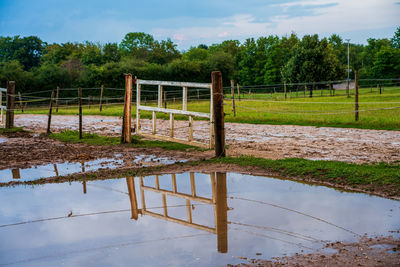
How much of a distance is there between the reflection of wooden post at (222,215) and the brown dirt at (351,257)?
23.9 inches

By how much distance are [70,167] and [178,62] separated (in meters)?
42.6

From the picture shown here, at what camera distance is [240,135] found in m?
14.2

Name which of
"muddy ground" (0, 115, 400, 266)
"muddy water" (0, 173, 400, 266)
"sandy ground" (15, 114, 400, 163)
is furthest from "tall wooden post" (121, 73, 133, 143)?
"muddy water" (0, 173, 400, 266)

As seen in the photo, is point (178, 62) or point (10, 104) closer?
point (10, 104)

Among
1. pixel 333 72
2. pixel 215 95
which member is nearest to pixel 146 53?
pixel 333 72

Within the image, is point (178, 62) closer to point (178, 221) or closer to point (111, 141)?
point (111, 141)

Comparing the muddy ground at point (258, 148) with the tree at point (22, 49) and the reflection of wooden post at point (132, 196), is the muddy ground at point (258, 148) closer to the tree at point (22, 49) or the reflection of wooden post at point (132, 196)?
the reflection of wooden post at point (132, 196)

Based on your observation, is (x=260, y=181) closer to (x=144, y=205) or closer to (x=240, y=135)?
(x=144, y=205)

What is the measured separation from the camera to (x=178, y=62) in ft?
167

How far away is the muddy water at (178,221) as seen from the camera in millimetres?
4547

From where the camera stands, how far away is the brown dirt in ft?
13.5

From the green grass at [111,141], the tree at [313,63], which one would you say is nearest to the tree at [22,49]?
the tree at [313,63]

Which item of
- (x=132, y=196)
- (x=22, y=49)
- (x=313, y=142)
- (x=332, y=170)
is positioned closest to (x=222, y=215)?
(x=132, y=196)

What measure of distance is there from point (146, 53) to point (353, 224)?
70006mm
